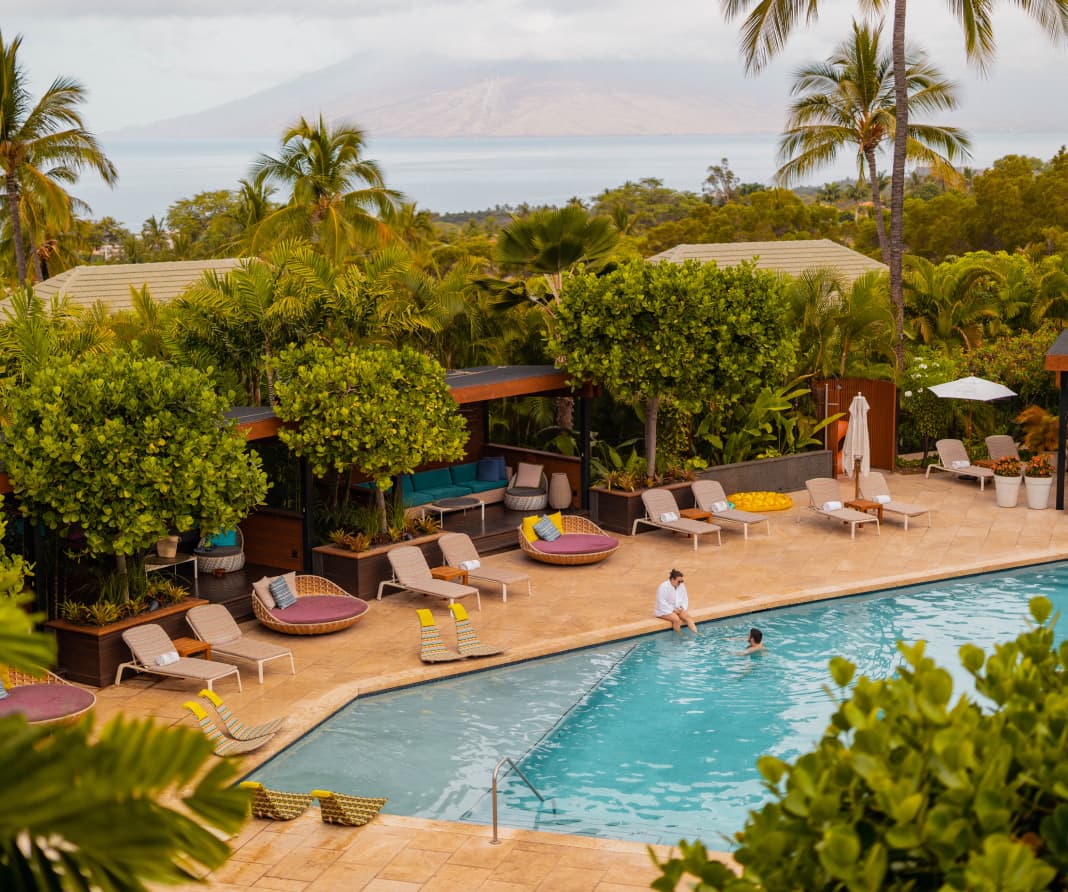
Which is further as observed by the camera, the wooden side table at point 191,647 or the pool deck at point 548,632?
the wooden side table at point 191,647

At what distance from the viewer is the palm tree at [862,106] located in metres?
30.3

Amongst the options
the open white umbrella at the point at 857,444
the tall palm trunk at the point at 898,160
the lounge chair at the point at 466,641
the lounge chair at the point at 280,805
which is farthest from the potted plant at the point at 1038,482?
the lounge chair at the point at 280,805

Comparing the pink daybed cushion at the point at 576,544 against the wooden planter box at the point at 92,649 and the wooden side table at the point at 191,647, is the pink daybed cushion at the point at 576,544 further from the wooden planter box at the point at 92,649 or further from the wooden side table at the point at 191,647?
the wooden planter box at the point at 92,649

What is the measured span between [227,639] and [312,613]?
1.43 meters

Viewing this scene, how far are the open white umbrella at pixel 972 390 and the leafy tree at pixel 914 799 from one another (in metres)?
19.4

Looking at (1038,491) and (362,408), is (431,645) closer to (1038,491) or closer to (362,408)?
(362,408)

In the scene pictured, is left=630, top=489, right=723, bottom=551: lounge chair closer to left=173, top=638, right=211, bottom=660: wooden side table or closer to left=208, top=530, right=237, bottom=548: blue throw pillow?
left=208, top=530, right=237, bottom=548: blue throw pillow

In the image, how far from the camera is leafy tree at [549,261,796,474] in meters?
19.7

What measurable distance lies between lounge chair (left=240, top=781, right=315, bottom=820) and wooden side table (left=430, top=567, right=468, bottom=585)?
6438mm

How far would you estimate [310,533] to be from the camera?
17.5m

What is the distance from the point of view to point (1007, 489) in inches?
870

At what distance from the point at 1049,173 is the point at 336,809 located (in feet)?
173

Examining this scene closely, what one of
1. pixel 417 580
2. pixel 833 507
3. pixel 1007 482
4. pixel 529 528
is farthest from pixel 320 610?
pixel 1007 482

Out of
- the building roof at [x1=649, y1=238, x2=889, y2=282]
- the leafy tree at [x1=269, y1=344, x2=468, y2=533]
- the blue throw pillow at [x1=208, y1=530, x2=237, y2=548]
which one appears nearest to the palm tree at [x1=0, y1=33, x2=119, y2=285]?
the building roof at [x1=649, y1=238, x2=889, y2=282]
